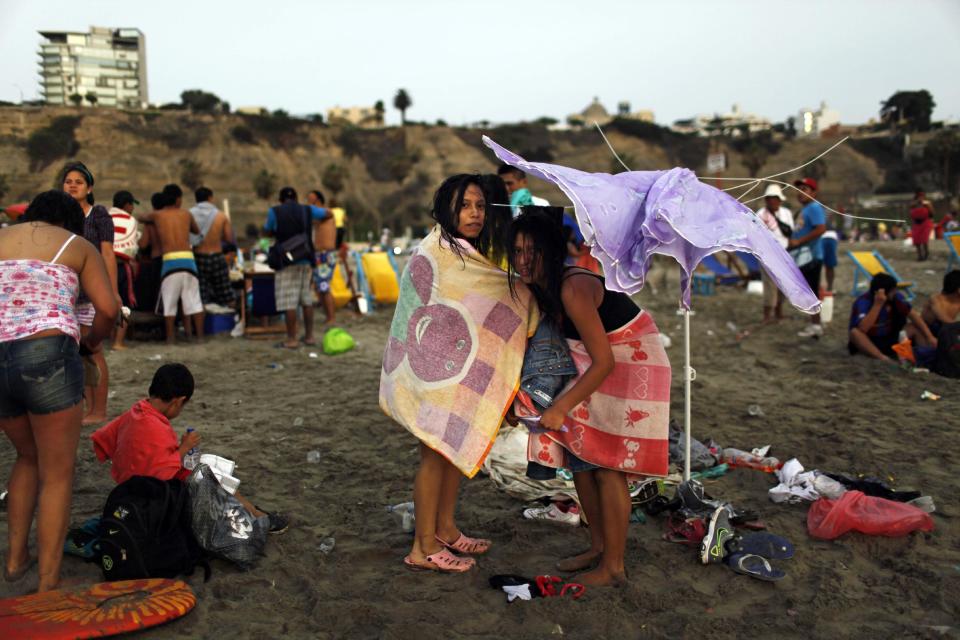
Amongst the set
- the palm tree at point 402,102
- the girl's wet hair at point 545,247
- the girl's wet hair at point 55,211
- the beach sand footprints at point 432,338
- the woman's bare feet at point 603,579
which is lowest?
the woman's bare feet at point 603,579

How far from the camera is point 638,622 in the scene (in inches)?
101

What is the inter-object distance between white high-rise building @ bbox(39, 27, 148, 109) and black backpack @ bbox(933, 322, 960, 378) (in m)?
79.6

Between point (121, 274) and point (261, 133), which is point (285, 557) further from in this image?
point (261, 133)

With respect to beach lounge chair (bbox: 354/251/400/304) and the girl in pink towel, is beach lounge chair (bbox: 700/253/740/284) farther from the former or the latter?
the girl in pink towel

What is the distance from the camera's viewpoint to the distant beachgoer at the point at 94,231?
4148 mm

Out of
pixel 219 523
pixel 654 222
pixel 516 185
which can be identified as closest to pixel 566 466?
pixel 654 222

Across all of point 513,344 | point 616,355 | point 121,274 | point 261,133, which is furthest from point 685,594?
point 261,133

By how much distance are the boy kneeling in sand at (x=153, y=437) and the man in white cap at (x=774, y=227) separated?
21.9 feet

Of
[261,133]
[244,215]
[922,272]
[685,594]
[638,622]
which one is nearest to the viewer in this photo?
[638,622]

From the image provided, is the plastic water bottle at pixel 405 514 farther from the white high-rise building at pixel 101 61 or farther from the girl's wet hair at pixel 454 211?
the white high-rise building at pixel 101 61

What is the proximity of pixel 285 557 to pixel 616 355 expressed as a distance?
1652 mm

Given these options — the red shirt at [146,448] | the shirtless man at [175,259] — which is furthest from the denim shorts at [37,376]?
the shirtless man at [175,259]

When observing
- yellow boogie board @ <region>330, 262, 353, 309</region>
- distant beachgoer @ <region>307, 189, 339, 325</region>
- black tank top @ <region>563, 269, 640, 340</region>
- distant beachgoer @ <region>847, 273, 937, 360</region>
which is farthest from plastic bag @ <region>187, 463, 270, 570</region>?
yellow boogie board @ <region>330, 262, 353, 309</region>

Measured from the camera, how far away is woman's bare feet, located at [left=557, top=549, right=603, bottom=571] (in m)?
2.96
